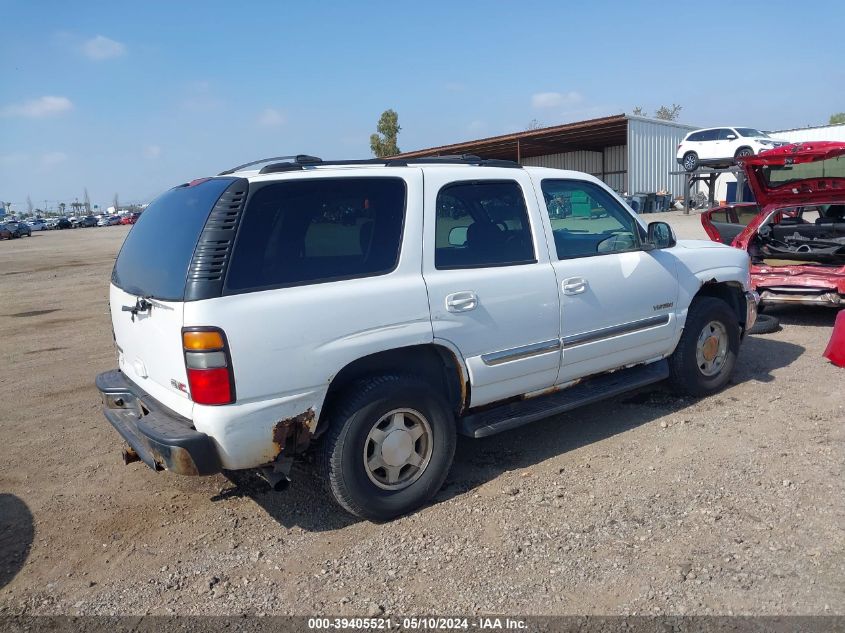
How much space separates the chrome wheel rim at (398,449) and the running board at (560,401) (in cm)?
34

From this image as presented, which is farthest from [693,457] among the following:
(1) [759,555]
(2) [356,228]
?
(2) [356,228]

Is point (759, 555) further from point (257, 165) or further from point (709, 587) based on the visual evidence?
point (257, 165)

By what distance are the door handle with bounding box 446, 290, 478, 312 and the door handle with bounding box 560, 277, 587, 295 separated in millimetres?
722

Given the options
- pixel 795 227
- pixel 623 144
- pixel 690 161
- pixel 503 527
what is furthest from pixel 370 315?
pixel 623 144

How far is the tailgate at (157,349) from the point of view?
3.15 m

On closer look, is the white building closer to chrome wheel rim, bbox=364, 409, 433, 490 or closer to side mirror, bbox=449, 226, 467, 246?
side mirror, bbox=449, 226, 467, 246

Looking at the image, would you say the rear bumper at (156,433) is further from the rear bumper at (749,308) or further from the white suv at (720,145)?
the white suv at (720,145)

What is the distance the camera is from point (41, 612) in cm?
303

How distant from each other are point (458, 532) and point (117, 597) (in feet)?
5.48

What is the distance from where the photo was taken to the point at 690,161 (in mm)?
27250

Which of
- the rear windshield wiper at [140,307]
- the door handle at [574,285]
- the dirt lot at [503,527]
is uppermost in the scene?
the rear windshield wiper at [140,307]

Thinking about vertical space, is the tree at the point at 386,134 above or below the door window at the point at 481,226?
above

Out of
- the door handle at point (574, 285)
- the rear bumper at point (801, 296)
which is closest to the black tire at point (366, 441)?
the door handle at point (574, 285)

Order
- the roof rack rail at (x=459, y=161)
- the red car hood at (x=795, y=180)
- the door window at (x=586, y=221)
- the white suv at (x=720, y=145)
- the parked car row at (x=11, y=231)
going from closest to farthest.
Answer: the roof rack rail at (x=459, y=161) → the door window at (x=586, y=221) → the red car hood at (x=795, y=180) → the white suv at (x=720, y=145) → the parked car row at (x=11, y=231)
